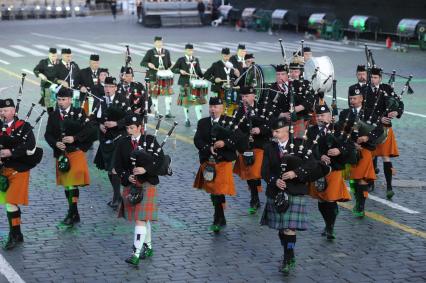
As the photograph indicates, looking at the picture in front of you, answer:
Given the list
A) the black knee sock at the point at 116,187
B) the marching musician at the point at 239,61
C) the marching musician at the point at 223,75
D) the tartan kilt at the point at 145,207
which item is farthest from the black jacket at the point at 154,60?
the tartan kilt at the point at 145,207

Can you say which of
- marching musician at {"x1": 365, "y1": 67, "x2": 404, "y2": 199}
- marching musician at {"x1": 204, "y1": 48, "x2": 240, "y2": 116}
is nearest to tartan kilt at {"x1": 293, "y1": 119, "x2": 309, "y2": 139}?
marching musician at {"x1": 365, "y1": 67, "x2": 404, "y2": 199}

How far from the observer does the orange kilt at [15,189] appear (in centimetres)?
1429

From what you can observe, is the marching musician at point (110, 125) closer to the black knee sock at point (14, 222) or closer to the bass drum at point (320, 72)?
the black knee sock at point (14, 222)

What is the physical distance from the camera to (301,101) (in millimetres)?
19453

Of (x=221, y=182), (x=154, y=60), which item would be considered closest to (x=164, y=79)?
(x=154, y=60)

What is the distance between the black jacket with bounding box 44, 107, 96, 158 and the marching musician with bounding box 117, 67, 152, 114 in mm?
2643

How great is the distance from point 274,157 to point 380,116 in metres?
4.63

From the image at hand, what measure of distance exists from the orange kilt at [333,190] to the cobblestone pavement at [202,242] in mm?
702

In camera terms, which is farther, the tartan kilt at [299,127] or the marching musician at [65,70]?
the marching musician at [65,70]

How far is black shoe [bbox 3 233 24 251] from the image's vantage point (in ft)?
46.5

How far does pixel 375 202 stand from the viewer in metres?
17.1

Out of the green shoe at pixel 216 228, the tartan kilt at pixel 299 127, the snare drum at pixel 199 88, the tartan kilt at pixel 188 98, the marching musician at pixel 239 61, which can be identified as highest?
the marching musician at pixel 239 61

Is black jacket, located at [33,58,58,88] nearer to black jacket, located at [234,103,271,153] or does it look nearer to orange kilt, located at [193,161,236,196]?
black jacket, located at [234,103,271,153]

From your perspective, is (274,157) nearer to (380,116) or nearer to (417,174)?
(380,116)
